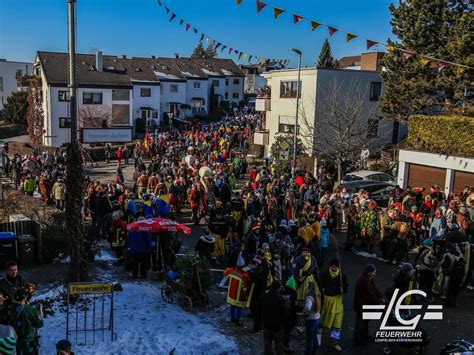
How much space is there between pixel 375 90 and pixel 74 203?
2973cm

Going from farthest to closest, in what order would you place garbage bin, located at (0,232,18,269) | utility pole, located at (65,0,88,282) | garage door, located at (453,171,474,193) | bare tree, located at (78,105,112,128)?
bare tree, located at (78,105,112,128) < garage door, located at (453,171,474,193) < garbage bin, located at (0,232,18,269) < utility pole, located at (65,0,88,282)

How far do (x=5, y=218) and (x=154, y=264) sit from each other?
6722 mm

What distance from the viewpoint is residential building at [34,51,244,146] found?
5106 centimetres

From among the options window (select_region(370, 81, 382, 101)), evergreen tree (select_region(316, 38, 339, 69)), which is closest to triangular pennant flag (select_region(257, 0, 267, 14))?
window (select_region(370, 81, 382, 101))

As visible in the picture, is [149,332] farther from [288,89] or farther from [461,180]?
[288,89]

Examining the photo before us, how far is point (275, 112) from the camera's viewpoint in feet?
127

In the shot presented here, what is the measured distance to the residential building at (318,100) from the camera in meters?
34.6

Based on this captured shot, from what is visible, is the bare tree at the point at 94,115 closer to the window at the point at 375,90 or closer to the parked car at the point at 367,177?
the window at the point at 375,90

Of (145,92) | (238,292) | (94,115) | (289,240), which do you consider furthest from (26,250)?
(145,92)

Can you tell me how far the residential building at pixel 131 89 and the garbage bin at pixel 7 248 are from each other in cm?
3174

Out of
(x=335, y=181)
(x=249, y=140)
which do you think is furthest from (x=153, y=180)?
(x=249, y=140)

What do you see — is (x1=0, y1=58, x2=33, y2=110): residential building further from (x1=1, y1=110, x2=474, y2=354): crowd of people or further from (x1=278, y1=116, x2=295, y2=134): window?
(x1=1, y1=110, x2=474, y2=354): crowd of people

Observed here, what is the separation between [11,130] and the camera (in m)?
61.7

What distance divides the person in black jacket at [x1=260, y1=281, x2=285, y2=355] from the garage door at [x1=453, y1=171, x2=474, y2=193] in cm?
1740
